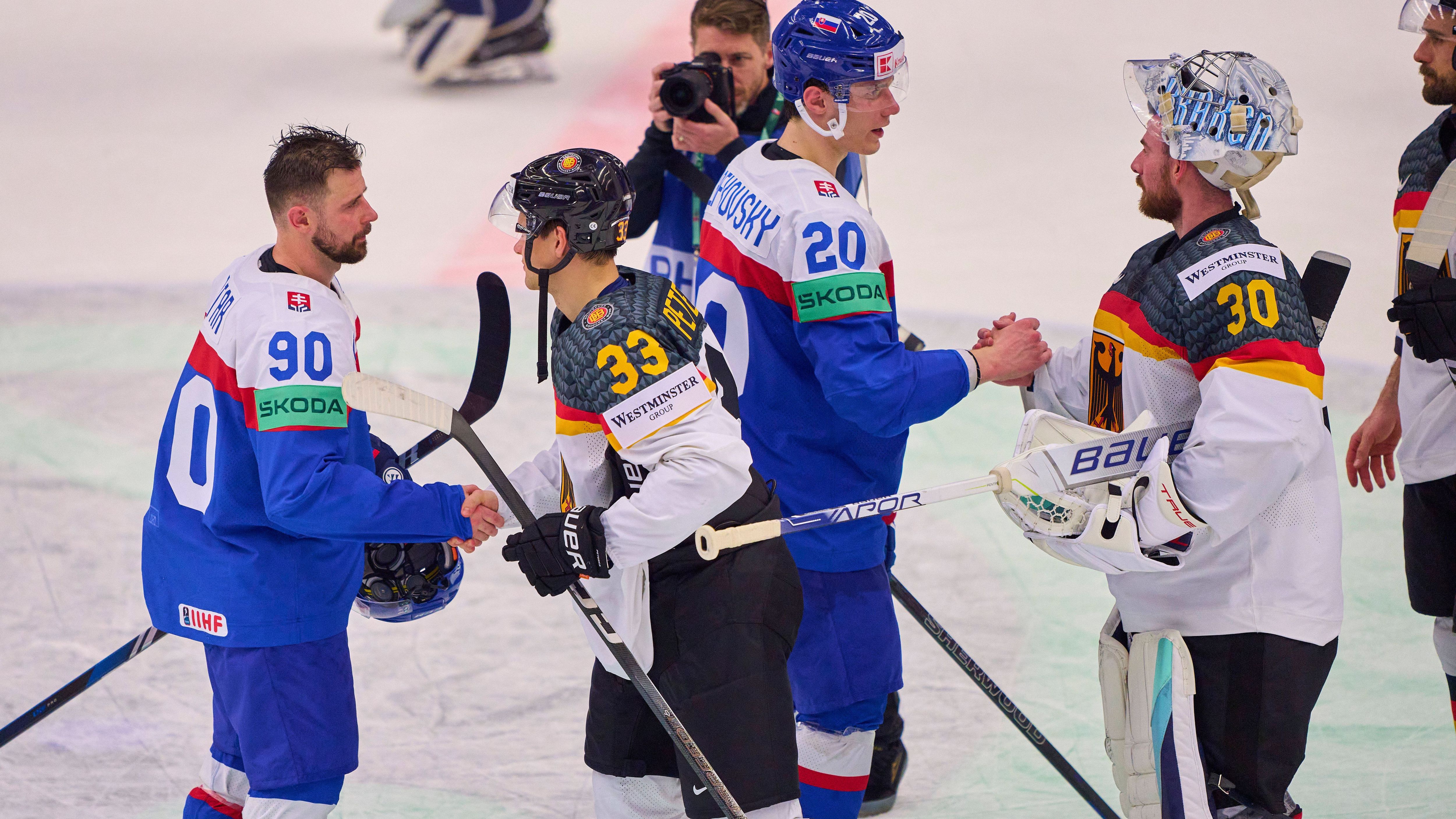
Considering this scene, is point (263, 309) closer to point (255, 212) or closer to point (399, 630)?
point (399, 630)

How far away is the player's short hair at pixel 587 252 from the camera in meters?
2.29

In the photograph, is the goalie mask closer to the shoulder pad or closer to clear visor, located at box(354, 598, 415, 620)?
the shoulder pad

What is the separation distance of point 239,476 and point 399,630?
1902 mm

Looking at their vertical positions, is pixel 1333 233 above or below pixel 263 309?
below

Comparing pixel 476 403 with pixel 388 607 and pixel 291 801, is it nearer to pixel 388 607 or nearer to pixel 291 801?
pixel 388 607

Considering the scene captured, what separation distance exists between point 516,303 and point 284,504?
459 cm

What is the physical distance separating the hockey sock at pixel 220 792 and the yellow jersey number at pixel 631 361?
3.72ft

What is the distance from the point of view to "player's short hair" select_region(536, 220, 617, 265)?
2293 millimetres

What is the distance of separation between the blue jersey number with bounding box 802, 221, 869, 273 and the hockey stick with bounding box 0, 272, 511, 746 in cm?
60

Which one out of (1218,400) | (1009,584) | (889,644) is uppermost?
(1218,400)

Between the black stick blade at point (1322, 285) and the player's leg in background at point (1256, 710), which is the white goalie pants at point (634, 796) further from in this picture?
the black stick blade at point (1322, 285)

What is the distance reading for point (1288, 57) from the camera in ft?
30.8

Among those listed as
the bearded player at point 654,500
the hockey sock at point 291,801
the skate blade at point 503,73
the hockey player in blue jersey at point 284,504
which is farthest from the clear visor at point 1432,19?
the skate blade at point 503,73

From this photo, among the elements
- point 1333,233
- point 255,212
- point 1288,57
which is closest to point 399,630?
point 255,212
